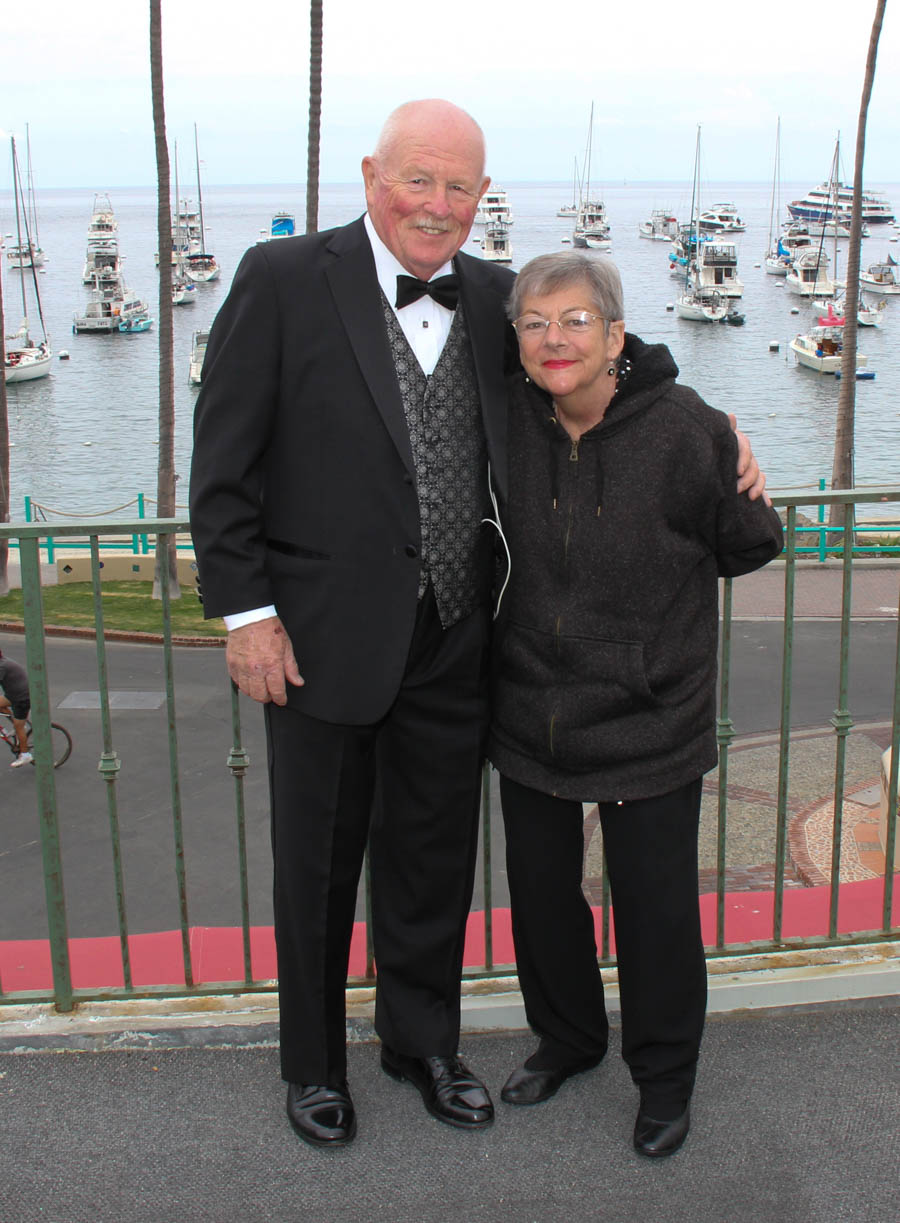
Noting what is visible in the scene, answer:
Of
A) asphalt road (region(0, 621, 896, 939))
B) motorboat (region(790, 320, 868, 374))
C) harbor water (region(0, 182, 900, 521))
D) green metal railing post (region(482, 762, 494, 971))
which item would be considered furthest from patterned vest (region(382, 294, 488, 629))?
motorboat (region(790, 320, 868, 374))

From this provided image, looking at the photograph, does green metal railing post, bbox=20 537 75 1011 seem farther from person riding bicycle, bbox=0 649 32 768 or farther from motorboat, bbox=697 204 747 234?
motorboat, bbox=697 204 747 234

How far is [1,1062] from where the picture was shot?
2.98 meters

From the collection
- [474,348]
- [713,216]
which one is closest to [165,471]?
[474,348]

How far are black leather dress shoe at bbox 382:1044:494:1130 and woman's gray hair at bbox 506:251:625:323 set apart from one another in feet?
5.69

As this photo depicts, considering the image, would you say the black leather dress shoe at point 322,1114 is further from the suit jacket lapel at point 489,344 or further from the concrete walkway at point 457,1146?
the suit jacket lapel at point 489,344

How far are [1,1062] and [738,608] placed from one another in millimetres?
16250

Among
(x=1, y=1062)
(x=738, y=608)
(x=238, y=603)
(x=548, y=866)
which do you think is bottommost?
(x=738, y=608)

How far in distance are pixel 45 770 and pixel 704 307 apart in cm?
7590

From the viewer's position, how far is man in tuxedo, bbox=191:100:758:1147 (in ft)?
8.12

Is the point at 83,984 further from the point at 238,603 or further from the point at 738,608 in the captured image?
the point at 738,608

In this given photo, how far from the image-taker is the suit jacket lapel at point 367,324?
8.16ft

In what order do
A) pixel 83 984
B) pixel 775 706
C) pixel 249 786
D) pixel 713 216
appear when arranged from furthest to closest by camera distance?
pixel 713 216
pixel 775 706
pixel 249 786
pixel 83 984

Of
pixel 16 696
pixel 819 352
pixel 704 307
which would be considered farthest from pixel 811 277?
pixel 16 696

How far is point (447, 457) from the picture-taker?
2.56 metres
